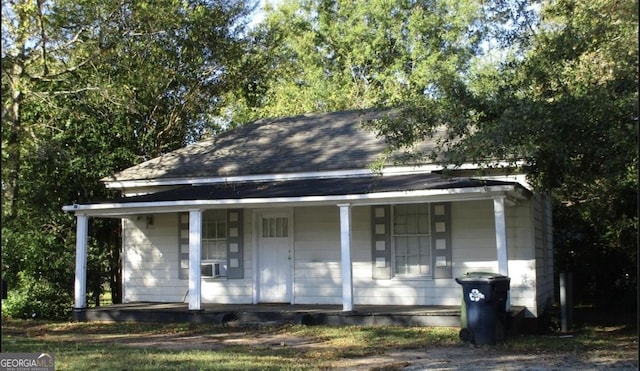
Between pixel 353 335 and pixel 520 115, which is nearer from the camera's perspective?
pixel 520 115

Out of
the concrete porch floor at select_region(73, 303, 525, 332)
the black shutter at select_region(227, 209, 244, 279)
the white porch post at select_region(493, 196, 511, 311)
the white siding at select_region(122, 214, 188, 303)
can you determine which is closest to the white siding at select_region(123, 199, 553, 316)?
the white siding at select_region(122, 214, 188, 303)

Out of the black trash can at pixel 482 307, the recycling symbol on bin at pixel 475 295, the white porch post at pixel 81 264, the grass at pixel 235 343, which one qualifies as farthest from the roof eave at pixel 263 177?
the grass at pixel 235 343

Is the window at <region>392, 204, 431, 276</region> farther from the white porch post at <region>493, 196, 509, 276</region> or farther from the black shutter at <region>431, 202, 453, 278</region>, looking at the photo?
the white porch post at <region>493, 196, 509, 276</region>

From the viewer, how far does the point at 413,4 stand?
1428 inches

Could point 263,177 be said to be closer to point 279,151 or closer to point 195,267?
point 279,151

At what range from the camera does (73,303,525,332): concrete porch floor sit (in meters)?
12.7

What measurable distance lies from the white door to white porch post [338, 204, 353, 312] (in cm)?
251

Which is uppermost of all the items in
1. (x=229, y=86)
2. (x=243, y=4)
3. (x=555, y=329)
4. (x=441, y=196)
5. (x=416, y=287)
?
(x=243, y=4)

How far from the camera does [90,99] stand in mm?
15391

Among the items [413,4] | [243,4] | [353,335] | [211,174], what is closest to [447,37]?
[413,4]

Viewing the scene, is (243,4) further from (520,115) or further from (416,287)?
(520,115)

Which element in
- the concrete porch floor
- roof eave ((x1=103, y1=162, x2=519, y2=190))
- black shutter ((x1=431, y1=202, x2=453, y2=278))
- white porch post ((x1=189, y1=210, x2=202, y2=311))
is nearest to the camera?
the concrete porch floor

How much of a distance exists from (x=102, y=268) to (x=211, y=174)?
15.7 ft

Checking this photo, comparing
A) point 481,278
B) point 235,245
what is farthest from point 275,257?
point 481,278
